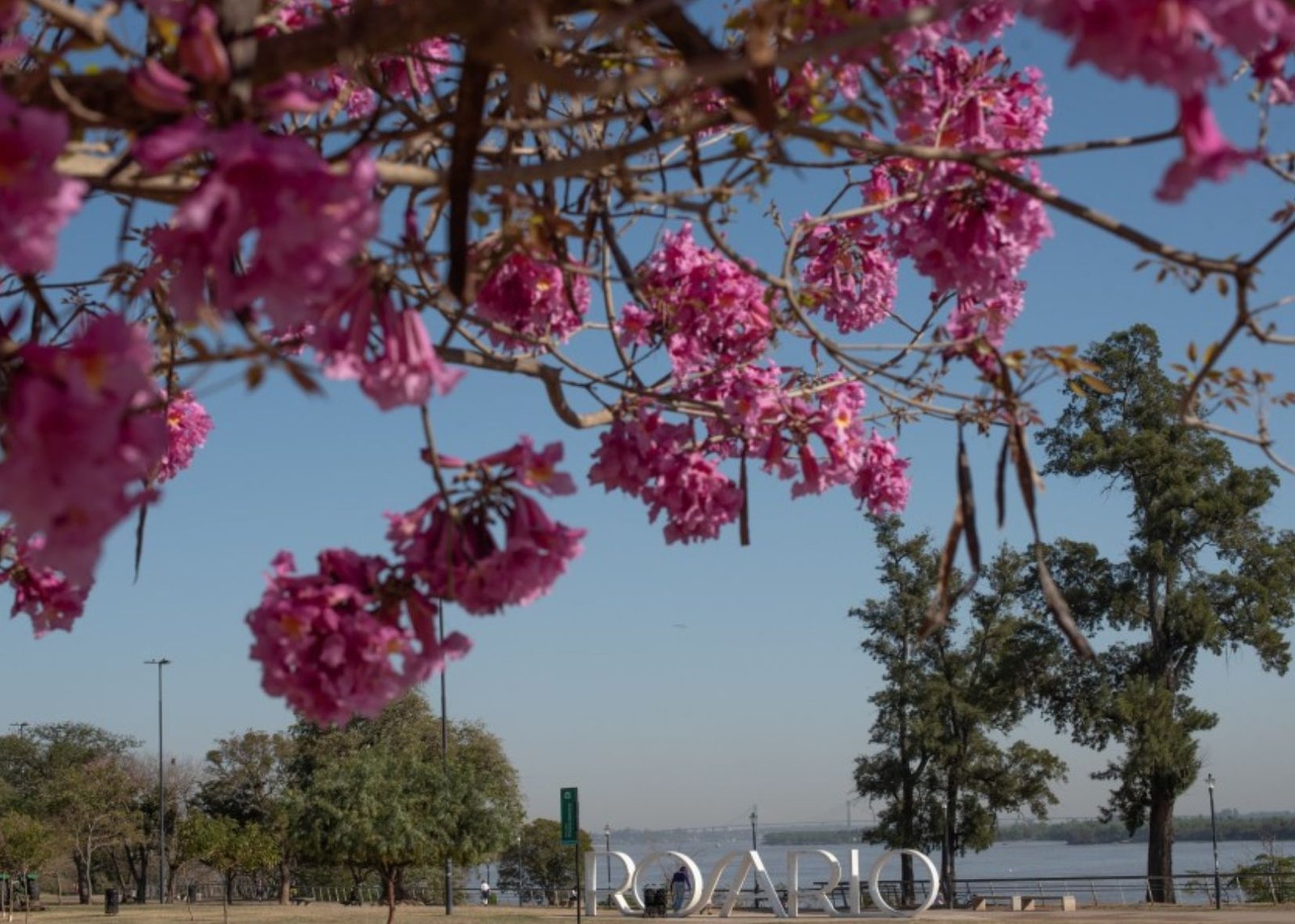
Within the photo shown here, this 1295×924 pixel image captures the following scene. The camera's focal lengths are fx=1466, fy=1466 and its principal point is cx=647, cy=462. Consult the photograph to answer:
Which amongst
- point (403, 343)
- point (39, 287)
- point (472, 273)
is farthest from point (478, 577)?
point (39, 287)

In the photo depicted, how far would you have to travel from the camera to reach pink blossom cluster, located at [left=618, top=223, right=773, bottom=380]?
3389 millimetres

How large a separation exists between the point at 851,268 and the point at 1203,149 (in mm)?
2313

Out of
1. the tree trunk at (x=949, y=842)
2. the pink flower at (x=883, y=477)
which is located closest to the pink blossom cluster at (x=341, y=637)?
the pink flower at (x=883, y=477)

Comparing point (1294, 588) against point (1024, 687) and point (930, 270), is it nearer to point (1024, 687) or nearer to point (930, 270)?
point (1024, 687)

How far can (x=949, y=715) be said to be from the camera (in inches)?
1255

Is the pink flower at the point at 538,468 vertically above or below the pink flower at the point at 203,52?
below

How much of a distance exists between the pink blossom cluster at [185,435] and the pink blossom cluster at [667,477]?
149 cm

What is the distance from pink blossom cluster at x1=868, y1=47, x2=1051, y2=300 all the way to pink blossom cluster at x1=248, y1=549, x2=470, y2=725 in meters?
1.20

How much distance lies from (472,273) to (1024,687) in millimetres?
29344

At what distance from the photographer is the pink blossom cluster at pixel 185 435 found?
402 centimetres

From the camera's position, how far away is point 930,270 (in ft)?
8.91

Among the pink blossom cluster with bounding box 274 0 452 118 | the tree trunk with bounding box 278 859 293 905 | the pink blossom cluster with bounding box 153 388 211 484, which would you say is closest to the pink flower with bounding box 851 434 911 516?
the pink blossom cluster with bounding box 274 0 452 118

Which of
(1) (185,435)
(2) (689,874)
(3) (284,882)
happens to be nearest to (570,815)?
(2) (689,874)

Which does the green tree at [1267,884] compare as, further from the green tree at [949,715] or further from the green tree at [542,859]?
the green tree at [542,859]
